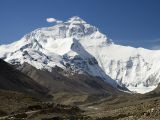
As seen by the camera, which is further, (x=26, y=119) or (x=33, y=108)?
(x=33, y=108)

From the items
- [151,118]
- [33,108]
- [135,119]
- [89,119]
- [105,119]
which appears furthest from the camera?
[33,108]

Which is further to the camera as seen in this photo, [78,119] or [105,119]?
[78,119]

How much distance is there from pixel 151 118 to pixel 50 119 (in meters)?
30.1

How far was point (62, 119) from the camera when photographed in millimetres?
74688

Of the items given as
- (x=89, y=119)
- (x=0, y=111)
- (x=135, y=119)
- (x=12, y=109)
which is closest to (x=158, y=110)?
(x=135, y=119)

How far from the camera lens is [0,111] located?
108 m

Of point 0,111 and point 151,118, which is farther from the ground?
point 0,111

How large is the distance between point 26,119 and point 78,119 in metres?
11.2

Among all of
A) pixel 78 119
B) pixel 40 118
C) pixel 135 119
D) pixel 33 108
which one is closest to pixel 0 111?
pixel 33 108

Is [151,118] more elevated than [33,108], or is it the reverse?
[33,108]

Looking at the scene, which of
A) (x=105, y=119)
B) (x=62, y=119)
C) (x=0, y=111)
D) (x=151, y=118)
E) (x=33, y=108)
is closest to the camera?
(x=151, y=118)

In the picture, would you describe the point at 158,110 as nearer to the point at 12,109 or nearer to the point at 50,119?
the point at 50,119

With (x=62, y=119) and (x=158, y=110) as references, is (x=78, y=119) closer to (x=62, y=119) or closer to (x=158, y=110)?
(x=62, y=119)

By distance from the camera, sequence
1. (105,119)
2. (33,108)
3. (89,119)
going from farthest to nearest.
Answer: (33,108), (89,119), (105,119)
